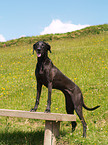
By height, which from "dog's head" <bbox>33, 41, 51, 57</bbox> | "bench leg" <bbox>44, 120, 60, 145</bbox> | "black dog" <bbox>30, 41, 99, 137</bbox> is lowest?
"bench leg" <bbox>44, 120, 60, 145</bbox>

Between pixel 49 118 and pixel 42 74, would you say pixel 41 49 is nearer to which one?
pixel 42 74

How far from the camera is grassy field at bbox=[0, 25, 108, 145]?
236 inches

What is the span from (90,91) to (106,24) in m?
20.1

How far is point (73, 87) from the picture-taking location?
18.0ft

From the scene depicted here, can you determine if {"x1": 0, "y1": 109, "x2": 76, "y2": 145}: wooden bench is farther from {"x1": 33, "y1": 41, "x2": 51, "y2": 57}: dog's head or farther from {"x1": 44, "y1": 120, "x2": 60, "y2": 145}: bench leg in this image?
{"x1": 33, "y1": 41, "x2": 51, "y2": 57}: dog's head

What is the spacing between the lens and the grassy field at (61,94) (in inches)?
236

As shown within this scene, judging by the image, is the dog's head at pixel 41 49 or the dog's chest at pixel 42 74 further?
the dog's chest at pixel 42 74

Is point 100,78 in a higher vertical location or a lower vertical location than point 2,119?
higher

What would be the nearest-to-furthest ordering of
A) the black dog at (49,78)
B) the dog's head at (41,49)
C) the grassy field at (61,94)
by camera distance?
the dog's head at (41,49), the black dog at (49,78), the grassy field at (61,94)

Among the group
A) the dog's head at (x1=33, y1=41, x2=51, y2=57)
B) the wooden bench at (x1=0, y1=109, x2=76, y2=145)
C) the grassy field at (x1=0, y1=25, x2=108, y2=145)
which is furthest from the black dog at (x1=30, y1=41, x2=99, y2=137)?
the grassy field at (x1=0, y1=25, x2=108, y2=145)

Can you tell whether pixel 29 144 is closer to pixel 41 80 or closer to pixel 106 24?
pixel 41 80

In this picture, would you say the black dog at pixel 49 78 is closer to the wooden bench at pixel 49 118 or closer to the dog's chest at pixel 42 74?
the dog's chest at pixel 42 74

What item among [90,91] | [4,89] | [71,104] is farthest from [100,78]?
[71,104]

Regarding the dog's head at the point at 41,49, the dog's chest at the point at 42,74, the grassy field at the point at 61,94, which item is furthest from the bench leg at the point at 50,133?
the dog's head at the point at 41,49
